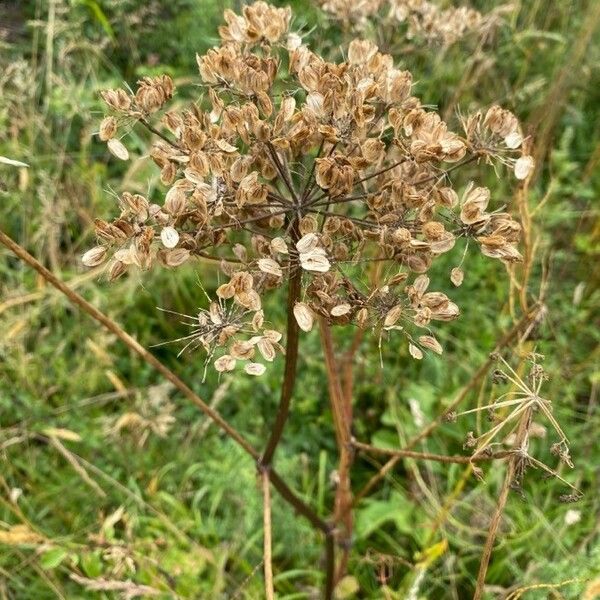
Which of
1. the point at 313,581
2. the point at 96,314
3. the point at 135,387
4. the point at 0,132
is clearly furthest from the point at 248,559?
the point at 0,132

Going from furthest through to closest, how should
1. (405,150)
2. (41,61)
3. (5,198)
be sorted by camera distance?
(41,61) < (5,198) < (405,150)

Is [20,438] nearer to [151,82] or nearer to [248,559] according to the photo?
[248,559]

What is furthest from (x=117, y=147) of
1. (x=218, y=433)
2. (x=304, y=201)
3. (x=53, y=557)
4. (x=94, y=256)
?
(x=218, y=433)

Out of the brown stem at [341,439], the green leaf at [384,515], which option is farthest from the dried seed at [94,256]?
the green leaf at [384,515]

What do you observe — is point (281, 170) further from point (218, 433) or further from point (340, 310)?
point (218, 433)

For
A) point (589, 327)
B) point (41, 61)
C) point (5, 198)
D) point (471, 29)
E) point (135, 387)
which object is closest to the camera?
point (471, 29)

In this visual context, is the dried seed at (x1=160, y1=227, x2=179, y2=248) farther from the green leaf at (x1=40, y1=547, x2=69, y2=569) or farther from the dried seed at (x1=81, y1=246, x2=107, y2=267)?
the green leaf at (x1=40, y1=547, x2=69, y2=569)

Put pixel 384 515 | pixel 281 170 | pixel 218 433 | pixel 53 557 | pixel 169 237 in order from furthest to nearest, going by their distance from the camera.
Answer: pixel 218 433, pixel 384 515, pixel 53 557, pixel 281 170, pixel 169 237
